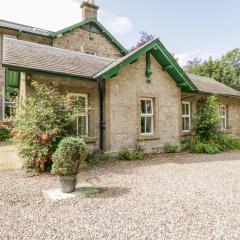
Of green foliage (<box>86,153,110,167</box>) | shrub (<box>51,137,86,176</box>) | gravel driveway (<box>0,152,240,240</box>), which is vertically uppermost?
shrub (<box>51,137,86,176</box>)

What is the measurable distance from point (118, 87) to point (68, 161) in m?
5.63

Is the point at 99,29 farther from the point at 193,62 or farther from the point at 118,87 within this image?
the point at 193,62

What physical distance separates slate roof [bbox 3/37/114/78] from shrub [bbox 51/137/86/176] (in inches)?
163

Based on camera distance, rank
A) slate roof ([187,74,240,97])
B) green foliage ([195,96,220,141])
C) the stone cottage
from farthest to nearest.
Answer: slate roof ([187,74,240,97]) < green foliage ([195,96,220,141]) < the stone cottage

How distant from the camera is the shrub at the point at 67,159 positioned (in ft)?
16.6

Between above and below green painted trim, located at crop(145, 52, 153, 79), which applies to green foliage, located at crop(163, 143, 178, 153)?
below

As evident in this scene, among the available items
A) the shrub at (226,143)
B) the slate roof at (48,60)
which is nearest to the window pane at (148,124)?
the slate roof at (48,60)

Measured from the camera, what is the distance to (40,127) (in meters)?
7.28

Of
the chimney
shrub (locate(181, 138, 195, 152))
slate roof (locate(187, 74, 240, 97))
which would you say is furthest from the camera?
the chimney

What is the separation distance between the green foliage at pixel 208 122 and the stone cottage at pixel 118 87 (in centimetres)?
89

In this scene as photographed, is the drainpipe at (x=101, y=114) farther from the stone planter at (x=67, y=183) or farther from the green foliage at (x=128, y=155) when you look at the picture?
the stone planter at (x=67, y=183)

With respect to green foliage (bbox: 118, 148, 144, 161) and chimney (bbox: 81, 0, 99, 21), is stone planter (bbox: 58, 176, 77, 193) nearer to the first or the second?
green foliage (bbox: 118, 148, 144, 161)

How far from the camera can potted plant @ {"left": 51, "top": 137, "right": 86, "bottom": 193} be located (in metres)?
5.07

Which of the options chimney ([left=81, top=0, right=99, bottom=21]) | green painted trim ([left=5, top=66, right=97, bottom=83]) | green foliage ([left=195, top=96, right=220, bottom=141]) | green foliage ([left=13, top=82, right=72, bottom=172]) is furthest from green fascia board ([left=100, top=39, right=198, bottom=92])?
chimney ([left=81, top=0, right=99, bottom=21])
